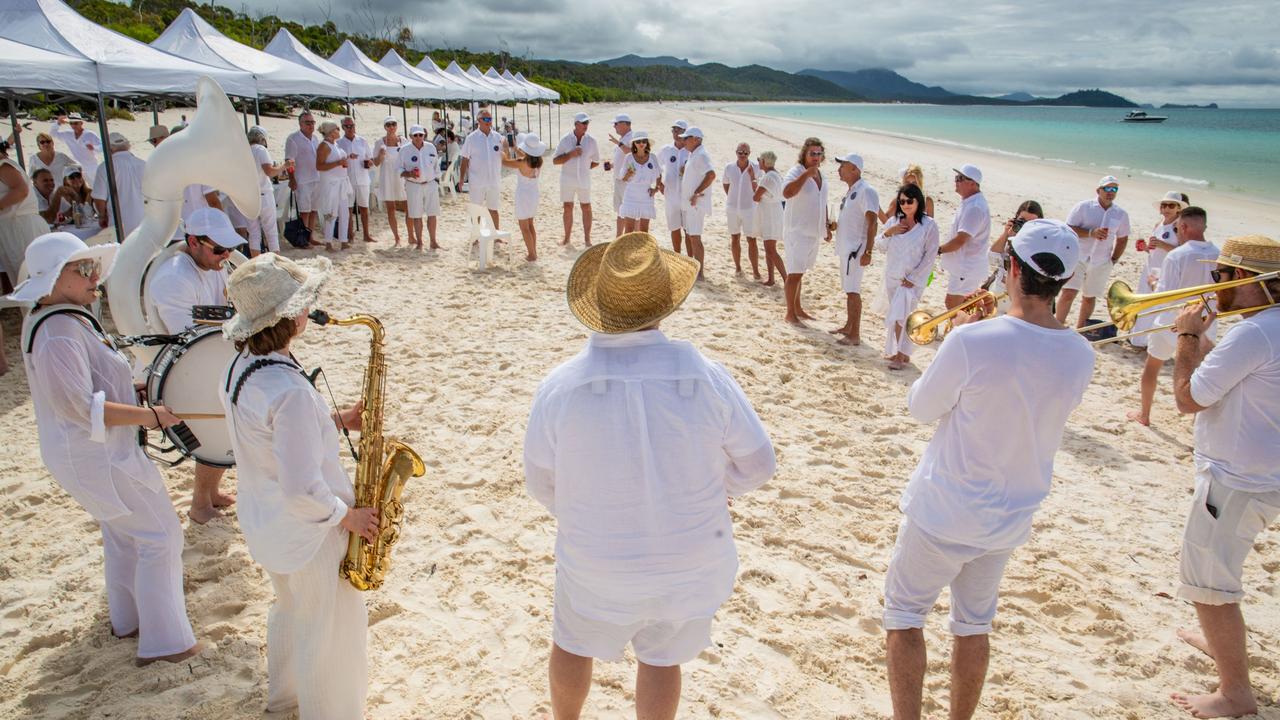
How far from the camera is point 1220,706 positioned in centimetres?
304

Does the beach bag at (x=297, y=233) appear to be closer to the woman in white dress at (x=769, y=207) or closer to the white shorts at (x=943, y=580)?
the woman in white dress at (x=769, y=207)

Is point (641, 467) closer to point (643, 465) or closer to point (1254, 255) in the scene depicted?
point (643, 465)

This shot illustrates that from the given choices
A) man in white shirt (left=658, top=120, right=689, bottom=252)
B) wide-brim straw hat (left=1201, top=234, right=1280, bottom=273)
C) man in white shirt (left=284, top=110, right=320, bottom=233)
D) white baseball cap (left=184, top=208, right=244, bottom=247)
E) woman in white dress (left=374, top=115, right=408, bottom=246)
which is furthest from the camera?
woman in white dress (left=374, top=115, right=408, bottom=246)

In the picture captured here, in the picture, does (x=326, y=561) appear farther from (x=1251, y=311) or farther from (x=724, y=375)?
(x=1251, y=311)

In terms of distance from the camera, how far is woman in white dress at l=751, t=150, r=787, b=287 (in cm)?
952

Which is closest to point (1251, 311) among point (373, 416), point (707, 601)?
point (707, 601)

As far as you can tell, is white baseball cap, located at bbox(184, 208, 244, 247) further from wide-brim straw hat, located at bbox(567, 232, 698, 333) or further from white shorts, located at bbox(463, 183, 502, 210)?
white shorts, located at bbox(463, 183, 502, 210)

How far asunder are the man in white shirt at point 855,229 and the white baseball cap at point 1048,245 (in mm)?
4755

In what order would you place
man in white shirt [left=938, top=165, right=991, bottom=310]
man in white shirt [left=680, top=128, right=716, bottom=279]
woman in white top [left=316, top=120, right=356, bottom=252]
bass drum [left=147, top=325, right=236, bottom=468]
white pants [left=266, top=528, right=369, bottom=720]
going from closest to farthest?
white pants [left=266, top=528, right=369, bottom=720], bass drum [left=147, top=325, right=236, bottom=468], man in white shirt [left=938, top=165, right=991, bottom=310], man in white shirt [left=680, top=128, right=716, bottom=279], woman in white top [left=316, top=120, right=356, bottom=252]

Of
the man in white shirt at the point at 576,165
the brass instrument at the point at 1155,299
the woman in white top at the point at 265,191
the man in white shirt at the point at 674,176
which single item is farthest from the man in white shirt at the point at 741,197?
the brass instrument at the point at 1155,299

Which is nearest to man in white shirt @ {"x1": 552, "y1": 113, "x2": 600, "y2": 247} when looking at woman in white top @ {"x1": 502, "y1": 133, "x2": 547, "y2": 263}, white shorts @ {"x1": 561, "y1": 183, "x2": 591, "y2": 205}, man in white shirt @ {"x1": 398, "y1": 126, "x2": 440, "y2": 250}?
white shorts @ {"x1": 561, "y1": 183, "x2": 591, "y2": 205}

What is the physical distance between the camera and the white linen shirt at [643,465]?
6.66 feet

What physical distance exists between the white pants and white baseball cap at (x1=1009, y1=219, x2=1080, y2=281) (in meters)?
2.63

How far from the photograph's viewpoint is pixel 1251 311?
9.61 ft
